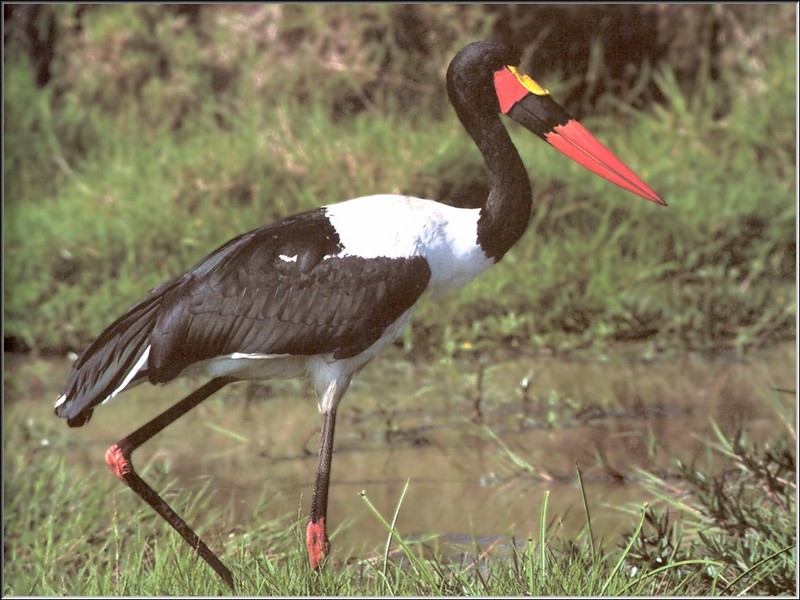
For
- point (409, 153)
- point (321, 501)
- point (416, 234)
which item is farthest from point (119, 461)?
point (409, 153)

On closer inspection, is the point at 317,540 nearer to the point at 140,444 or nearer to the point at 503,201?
the point at 140,444

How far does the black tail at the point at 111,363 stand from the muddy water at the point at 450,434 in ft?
2.16

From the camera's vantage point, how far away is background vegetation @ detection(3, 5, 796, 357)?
275 inches

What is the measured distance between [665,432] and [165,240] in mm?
3066

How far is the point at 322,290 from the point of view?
404 centimetres

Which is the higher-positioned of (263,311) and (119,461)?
(263,311)

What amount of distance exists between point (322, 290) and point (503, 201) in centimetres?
58

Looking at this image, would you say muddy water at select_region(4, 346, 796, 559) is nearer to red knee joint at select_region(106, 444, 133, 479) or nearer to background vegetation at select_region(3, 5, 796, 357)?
background vegetation at select_region(3, 5, 796, 357)

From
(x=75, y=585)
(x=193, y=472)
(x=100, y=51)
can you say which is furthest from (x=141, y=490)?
(x=100, y=51)

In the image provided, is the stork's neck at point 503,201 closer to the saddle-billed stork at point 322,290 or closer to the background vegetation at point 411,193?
the saddle-billed stork at point 322,290

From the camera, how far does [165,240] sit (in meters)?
7.46

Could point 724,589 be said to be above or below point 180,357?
below

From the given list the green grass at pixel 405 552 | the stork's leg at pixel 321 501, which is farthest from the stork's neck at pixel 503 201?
the green grass at pixel 405 552

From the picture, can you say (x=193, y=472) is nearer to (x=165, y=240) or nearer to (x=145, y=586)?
(x=145, y=586)
